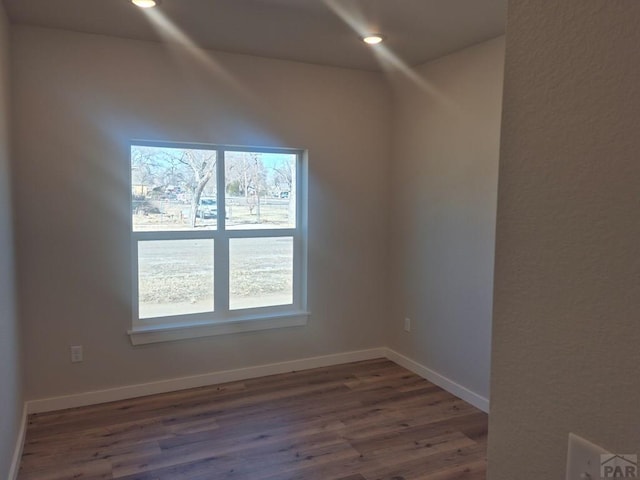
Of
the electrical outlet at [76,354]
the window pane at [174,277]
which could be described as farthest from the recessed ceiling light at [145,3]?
the electrical outlet at [76,354]

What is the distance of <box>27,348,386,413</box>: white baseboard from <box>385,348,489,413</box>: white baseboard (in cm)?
19

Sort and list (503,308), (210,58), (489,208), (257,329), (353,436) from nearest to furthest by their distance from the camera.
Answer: (503,308) → (353,436) → (489,208) → (210,58) → (257,329)

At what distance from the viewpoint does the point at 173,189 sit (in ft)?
11.9

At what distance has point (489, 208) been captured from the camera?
3.26m

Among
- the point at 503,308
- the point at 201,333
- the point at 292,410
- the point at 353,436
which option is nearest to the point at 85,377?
the point at 201,333

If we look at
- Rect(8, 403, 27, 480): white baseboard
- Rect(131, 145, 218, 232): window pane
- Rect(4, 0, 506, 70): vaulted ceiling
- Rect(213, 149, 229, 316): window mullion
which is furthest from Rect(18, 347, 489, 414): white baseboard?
Rect(4, 0, 506, 70): vaulted ceiling

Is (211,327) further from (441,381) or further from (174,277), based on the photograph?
(441,381)

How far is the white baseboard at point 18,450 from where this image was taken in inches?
96.4

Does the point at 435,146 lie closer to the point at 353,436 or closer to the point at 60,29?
the point at 353,436

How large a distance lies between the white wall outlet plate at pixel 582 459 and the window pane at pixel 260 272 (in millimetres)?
3376

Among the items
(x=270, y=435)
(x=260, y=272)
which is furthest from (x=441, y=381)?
(x=260, y=272)

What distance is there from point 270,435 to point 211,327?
1.08m

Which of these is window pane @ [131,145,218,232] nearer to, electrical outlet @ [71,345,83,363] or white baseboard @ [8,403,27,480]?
electrical outlet @ [71,345,83,363]

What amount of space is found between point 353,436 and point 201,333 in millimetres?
1456
